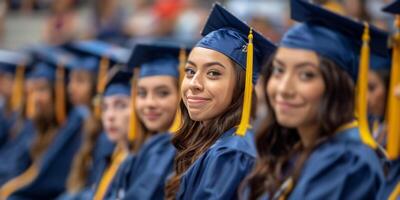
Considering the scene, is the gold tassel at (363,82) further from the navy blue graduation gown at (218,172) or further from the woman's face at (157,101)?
the woman's face at (157,101)

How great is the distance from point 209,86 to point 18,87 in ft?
13.4

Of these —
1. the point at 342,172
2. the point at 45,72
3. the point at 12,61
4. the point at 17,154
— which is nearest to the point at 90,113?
the point at 45,72

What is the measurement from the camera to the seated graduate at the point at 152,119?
114 inches

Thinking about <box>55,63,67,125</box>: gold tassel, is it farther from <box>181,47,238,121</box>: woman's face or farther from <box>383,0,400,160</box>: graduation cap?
<box>181,47,238,121</box>: woman's face

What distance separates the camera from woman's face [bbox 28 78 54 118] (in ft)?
16.5

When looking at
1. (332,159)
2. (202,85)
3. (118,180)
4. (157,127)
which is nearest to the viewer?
(202,85)

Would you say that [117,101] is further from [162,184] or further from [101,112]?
[162,184]

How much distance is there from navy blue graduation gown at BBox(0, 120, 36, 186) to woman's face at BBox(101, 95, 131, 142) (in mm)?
1574

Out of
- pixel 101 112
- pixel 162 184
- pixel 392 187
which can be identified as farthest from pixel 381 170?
pixel 101 112

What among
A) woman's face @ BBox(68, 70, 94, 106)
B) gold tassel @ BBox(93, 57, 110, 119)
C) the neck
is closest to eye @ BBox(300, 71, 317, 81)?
the neck

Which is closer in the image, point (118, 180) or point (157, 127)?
point (157, 127)

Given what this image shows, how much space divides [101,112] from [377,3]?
3.29 metres

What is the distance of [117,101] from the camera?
12.3ft

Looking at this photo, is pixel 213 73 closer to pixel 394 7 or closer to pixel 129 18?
pixel 394 7
